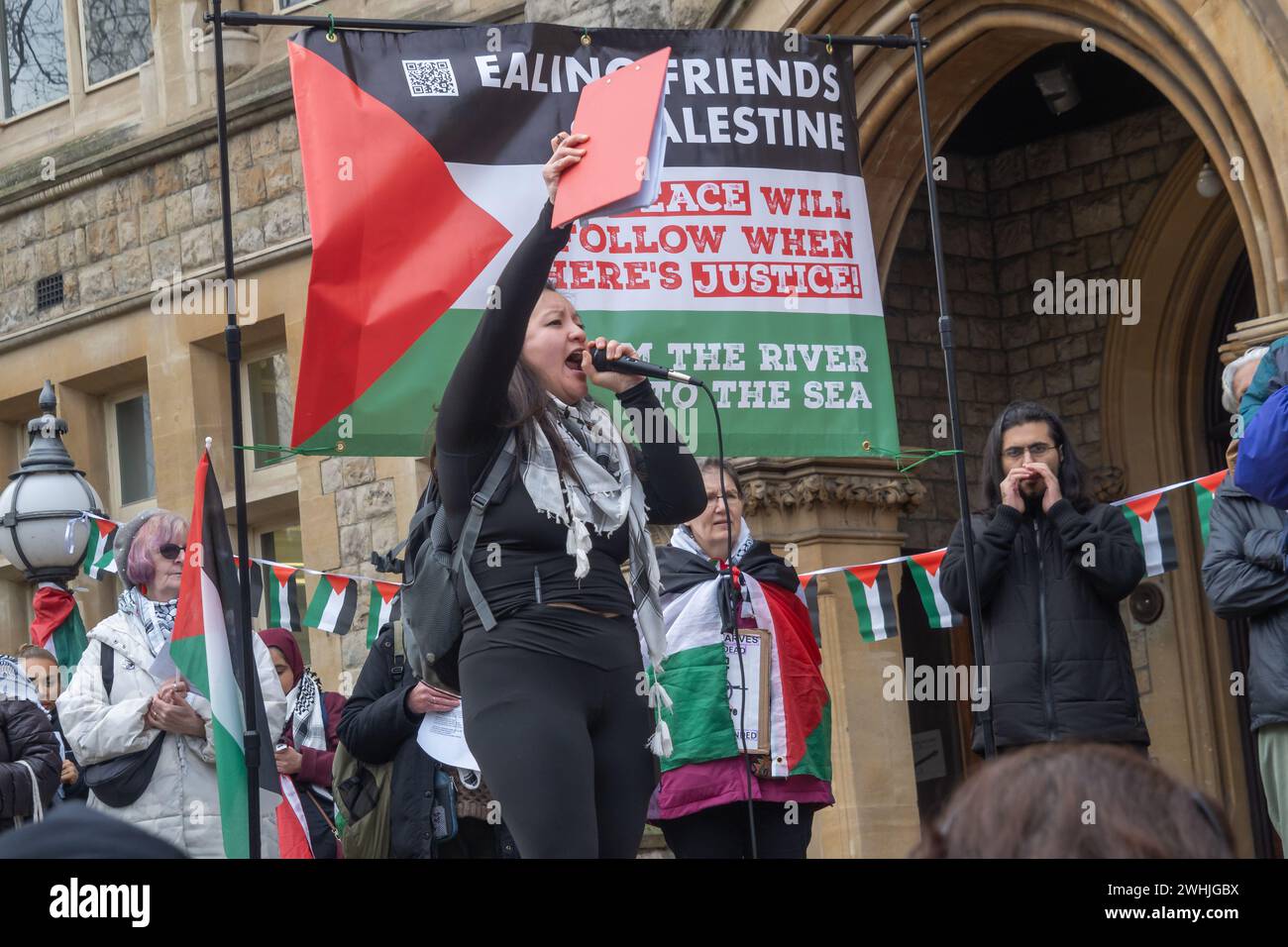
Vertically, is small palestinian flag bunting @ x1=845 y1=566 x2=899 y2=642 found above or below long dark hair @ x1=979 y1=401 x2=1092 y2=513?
below

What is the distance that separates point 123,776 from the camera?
6344 millimetres

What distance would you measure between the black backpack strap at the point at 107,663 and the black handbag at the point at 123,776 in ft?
0.76

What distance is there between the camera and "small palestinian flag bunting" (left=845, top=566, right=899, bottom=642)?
9188 mm

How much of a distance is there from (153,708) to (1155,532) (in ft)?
12.2

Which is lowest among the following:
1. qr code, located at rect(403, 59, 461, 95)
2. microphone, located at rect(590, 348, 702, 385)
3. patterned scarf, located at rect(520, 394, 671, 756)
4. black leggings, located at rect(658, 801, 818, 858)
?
black leggings, located at rect(658, 801, 818, 858)

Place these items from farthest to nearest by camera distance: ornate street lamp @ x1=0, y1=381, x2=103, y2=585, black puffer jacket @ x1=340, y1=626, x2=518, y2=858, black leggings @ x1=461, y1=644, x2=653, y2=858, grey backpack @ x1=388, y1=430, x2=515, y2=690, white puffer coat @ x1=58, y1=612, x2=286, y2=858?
ornate street lamp @ x1=0, y1=381, x2=103, y2=585, black puffer jacket @ x1=340, y1=626, x2=518, y2=858, white puffer coat @ x1=58, y1=612, x2=286, y2=858, grey backpack @ x1=388, y1=430, x2=515, y2=690, black leggings @ x1=461, y1=644, x2=653, y2=858

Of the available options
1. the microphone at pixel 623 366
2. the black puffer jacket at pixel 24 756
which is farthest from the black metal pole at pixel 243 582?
the microphone at pixel 623 366

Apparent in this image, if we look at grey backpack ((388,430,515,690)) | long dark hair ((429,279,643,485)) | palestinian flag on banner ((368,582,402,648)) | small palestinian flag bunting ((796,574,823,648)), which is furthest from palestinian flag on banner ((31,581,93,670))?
long dark hair ((429,279,643,485))

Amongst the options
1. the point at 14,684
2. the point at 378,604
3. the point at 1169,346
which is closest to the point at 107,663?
the point at 14,684

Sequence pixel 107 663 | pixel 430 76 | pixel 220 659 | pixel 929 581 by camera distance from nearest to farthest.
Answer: pixel 220 659 → pixel 107 663 → pixel 430 76 → pixel 929 581

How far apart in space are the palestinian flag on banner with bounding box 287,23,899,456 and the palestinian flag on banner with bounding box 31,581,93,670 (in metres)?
3.83

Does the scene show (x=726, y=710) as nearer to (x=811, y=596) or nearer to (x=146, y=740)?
(x=146, y=740)

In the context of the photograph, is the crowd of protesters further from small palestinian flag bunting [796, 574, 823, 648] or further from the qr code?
small palestinian flag bunting [796, 574, 823, 648]
